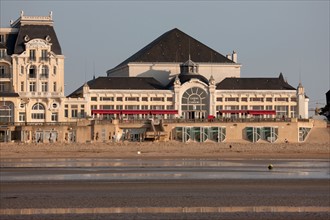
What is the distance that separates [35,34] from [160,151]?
30.0m

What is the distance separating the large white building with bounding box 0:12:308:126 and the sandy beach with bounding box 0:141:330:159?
16.3 metres

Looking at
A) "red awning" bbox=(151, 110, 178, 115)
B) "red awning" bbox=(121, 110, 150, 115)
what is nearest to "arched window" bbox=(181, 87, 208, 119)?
"red awning" bbox=(151, 110, 178, 115)

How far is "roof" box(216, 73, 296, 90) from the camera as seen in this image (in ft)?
337

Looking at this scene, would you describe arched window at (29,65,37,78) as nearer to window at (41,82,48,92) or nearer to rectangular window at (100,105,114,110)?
window at (41,82,48,92)

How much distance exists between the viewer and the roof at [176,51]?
10969 cm

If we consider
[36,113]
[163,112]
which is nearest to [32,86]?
[36,113]

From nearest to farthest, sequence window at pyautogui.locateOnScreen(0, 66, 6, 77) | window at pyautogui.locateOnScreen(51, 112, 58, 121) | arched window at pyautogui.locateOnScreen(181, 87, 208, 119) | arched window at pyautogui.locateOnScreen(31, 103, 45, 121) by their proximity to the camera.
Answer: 1. arched window at pyautogui.locateOnScreen(31, 103, 45, 121)
2. window at pyautogui.locateOnScreen(51, 112, 58, 121)
3. window at pyautogui.locateOnScreen(0, 66, 6, 77)
4. arched window at pyautogui.locateOnScreen(181, 87, 208, 119)

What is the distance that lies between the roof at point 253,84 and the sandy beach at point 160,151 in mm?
19392

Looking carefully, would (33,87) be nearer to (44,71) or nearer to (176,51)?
(44,71)

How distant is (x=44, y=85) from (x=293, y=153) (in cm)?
3506

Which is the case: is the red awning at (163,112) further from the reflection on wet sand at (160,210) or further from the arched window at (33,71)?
the reflection on wet sand at (160,210)

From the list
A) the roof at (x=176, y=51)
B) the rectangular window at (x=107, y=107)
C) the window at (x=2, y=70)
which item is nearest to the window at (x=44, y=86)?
the window at (x=2, y=70)

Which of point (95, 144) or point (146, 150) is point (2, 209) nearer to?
point (146, 150)

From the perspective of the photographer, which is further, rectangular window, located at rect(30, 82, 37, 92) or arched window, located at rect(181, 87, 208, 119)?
arched window, located at rect(181, 87, 208, 119)
